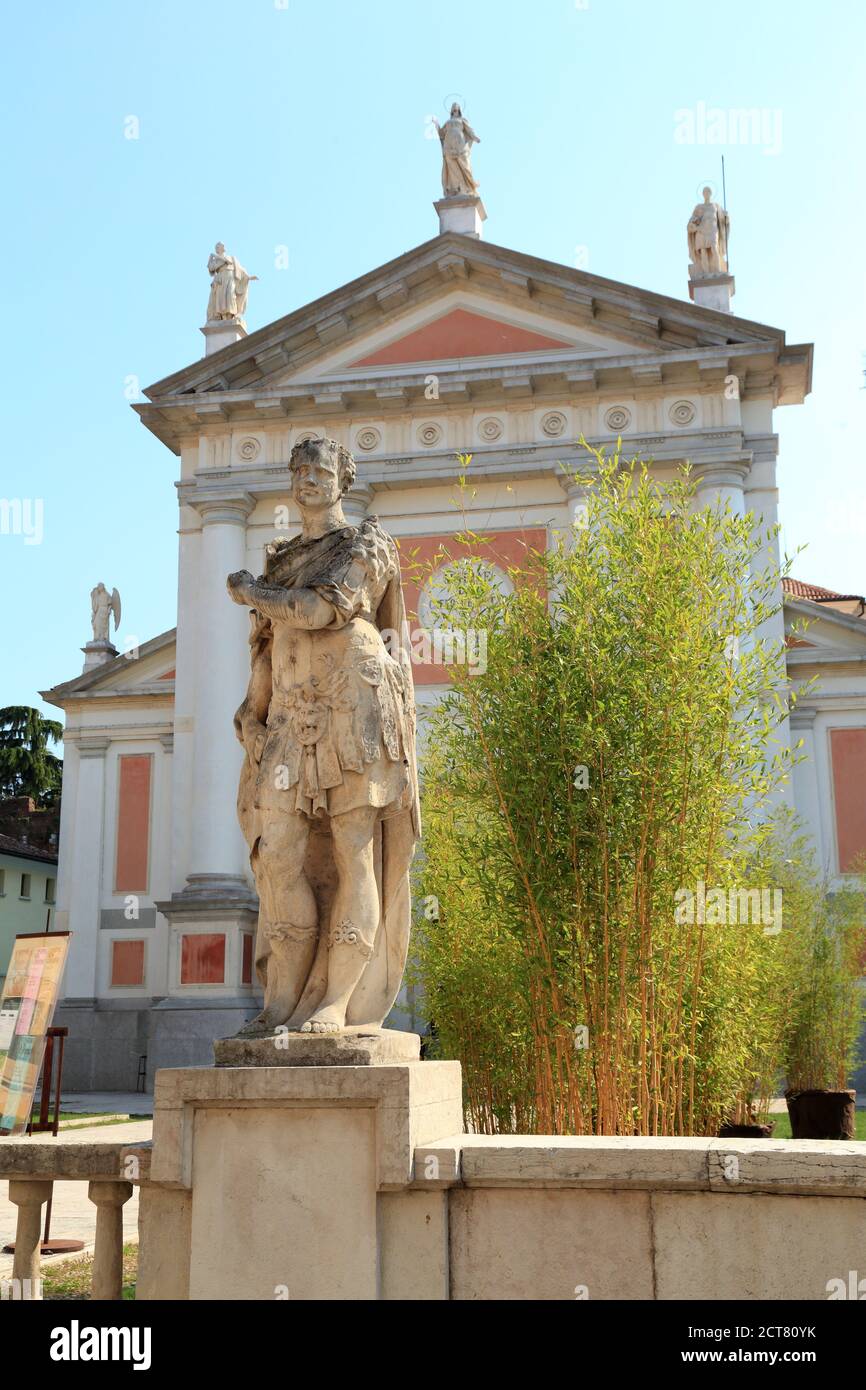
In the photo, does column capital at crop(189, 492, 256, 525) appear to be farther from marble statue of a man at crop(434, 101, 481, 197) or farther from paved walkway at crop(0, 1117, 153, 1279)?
paved walkway at crop(0, 1117, 153, 1279)

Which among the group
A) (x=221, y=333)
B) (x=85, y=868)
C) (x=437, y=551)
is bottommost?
(x=85, y=868)

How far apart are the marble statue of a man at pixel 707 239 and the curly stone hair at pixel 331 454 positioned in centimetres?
1864

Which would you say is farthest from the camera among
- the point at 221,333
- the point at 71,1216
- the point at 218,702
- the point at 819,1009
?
→ the point at 221,333

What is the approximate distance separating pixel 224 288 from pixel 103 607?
6396 mm

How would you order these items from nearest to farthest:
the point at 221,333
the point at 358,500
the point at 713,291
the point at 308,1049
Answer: the point at 308,1049 → the point at 358,500 → the point at 713,291 → the point at 221,333

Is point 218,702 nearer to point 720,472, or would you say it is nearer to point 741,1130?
point 720,472

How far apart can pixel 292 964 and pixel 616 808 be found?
2270 millimetres

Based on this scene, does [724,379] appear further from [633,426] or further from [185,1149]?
[185,1149]

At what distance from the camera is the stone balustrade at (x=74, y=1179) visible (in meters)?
4.63

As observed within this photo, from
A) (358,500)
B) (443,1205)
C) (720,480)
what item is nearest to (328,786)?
(443,1205)

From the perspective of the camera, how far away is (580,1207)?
4.02 meters

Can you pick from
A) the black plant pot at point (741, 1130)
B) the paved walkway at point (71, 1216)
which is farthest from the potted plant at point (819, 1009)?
the paved walkway at point (71, 1216)

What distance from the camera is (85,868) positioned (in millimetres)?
22453
